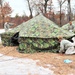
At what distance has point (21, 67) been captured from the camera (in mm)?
6273

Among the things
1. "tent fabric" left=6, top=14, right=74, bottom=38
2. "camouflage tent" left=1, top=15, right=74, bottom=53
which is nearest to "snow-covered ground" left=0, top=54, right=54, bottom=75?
"camouflage tent" left=1, top=15, right=74, bottom=53

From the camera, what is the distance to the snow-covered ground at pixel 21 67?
18.7 feet

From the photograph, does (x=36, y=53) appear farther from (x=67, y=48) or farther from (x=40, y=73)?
(x=40, y=73)

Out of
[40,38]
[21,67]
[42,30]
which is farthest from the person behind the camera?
[42,30]

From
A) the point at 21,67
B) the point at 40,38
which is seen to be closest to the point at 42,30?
the point at 40,38

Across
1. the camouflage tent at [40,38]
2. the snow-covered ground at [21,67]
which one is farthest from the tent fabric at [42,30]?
the snow-covered ground at [21,67]

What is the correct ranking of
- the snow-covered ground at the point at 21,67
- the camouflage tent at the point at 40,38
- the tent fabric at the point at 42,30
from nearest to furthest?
the snow-covered ground at the point at 21,67, the camouflage tent at the point at 40,38, the tent fabric at the point at 42,30

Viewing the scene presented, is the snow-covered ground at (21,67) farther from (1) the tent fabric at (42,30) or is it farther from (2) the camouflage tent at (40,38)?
(1) the tent fabric at (42,30)

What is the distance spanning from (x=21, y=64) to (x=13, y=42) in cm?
401

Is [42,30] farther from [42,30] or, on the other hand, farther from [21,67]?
[21,67]

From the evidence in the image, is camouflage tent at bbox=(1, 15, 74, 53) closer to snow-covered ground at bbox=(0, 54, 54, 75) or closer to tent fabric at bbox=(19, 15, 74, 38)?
tent fabric at bbox=(19, 15, 74, 38)

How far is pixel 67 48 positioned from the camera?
8094 mm

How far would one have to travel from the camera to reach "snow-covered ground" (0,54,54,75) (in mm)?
5707

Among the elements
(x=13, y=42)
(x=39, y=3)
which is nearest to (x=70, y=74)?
(x=13, y=42)
